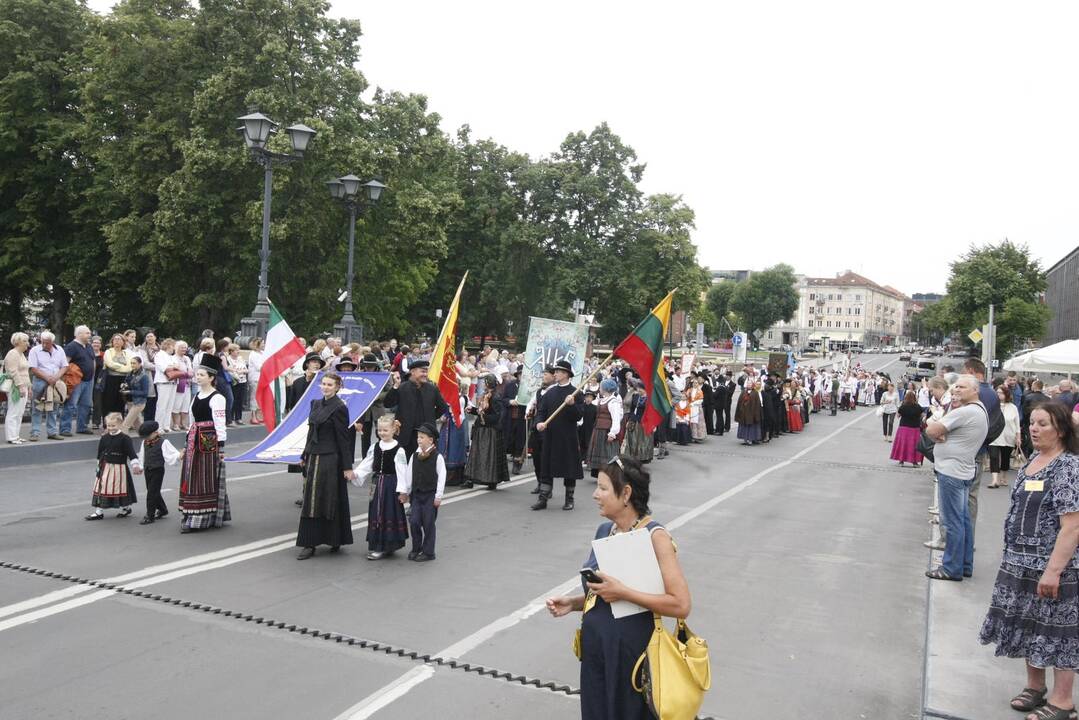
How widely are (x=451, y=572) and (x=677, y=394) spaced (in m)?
13.3

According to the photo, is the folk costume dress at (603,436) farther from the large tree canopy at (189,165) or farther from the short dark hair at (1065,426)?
the large tree canopy at (189,165)

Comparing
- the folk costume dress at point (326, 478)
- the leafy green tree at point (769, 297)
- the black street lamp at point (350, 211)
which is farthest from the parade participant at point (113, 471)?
the leafy green tree at point (769, 297)

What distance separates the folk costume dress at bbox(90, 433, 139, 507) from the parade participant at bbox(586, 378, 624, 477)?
707 cm

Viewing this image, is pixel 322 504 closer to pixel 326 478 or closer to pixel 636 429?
pixel 326 478

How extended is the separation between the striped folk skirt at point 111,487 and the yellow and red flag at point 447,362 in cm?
361

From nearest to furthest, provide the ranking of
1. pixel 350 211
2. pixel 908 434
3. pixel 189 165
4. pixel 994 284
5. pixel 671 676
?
pixel 671 676 < pixel 908 434 < pixel 350 211 < pixel 189 165 < pixel 994 284

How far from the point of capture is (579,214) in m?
51.9

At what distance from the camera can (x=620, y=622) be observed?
11.7 feet

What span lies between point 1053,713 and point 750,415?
17.5 meters

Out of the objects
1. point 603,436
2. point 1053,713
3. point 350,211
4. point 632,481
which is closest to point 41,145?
point 350,211

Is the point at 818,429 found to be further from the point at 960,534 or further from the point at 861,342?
the point at 861,342

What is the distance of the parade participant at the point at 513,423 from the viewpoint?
46.8ft

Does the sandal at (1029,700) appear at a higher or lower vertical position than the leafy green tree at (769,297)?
lower

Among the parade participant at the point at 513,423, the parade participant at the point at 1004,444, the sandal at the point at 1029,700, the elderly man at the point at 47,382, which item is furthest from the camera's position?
the parade participant at the point at 1004,444
